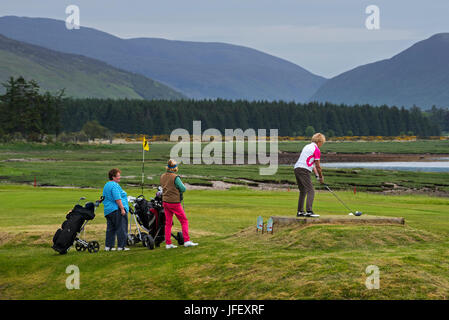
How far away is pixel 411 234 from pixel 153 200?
277 inches

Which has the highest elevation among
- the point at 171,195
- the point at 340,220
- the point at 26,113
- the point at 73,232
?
the point at 26,113

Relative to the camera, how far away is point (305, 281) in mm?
12641

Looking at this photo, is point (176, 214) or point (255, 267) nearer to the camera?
point (255, 267)

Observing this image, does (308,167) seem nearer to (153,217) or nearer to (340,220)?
(340,220)

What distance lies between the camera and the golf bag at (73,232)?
685 inches

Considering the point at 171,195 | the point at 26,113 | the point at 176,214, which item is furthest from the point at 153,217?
the point at 26,113

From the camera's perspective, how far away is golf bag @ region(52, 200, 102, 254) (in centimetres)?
1741

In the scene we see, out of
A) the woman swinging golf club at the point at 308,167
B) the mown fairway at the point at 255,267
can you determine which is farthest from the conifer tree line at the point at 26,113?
the woman swinging golf club at the point at 308,167

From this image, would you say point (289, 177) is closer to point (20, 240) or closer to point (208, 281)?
point (20, 240)

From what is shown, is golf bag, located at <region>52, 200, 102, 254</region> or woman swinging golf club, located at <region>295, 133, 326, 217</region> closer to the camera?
woman swinging golf club, located at <region>295, 133, 326, 217</region>

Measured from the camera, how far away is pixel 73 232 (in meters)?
17.6

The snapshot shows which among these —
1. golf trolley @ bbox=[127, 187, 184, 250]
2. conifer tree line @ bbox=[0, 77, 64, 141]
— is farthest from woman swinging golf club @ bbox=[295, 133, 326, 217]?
conifer tree line @ bbox=[0, 77, 64, 141]

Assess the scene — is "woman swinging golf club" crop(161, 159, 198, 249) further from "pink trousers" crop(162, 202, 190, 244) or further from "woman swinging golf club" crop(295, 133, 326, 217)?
"woman swinging golf club" crop(295, 133, 326, 217)

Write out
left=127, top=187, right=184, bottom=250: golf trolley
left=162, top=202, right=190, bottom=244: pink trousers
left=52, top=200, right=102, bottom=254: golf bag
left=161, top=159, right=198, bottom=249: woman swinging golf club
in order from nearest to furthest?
left=161, top=159, right=198, bottom=249: woman swinging golf club → left=162, top=202, right=190, bottom=244: pink trousers → left=52, top=200, right=102, bottom=254: golf bag → left=127, top=187, right=184, bottom=250: golf trolley
